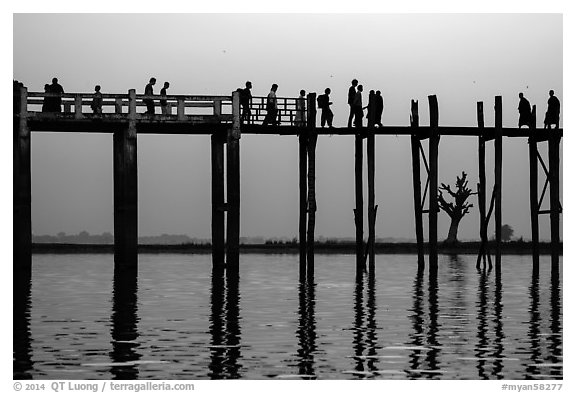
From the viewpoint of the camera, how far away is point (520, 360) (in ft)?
55.2

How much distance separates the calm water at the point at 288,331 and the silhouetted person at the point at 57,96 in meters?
4.56

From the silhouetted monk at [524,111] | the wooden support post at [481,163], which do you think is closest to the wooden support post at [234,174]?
the wooden support post at [481,163]

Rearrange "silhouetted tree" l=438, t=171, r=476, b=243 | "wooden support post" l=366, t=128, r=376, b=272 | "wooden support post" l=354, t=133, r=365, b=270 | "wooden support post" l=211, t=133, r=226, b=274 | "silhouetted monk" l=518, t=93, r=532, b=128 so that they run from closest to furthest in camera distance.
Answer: "wooden support post" l=366, t=128, r=376, b=272 < "wooden support post" l=211, t=133, r=226, b=274 < "wooden support post" l=354, t=133, r=365, b=270 < "silhouetted monk" l=518, t=93, r=532, b=128 < "silhouetted tree" l=438, t=171, r=476, b=243

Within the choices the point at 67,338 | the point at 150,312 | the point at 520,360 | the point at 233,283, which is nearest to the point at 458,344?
the point at 520,360

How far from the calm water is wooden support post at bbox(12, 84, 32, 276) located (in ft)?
4.21

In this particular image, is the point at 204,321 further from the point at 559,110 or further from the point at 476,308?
the point at 559,110

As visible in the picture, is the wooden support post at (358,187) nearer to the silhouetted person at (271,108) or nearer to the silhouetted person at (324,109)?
the silhouetted person at (324,109)

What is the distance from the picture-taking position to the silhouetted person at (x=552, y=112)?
→ 1367 inches

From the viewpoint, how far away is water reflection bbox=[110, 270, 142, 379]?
1591 centimetres

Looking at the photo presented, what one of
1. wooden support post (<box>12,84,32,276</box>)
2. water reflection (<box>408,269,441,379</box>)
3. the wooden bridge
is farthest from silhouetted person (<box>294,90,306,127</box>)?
wooden support post (<box>12,84,32,276</box>)

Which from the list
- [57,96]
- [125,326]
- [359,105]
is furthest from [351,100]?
[125,326]

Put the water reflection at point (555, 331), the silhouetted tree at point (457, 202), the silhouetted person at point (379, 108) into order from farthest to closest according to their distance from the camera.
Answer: the silhouetted tree at point (457, 202) < the silhouetted person at point (379, 108) < the water reflection at point (555, 331)

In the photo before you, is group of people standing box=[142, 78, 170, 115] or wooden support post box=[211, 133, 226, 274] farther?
wooden support post box=[211, 133, 226, 274]

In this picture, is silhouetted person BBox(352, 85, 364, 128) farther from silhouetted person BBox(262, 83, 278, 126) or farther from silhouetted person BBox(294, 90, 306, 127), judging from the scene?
silhouetted person BBox(262, 83, 278, 126)
